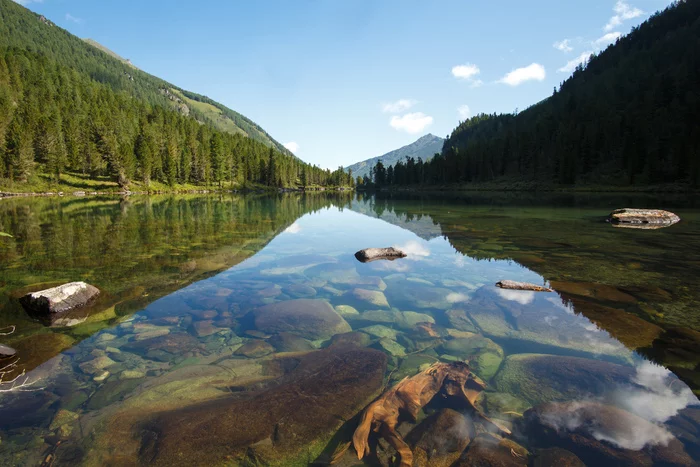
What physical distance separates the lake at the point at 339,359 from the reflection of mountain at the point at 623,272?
10 centimetres

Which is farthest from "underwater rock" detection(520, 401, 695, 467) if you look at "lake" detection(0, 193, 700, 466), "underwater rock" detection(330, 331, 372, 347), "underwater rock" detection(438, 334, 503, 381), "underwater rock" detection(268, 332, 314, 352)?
"underwater rock" detection(268, 332, 314, 352)

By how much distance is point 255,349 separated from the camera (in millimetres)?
7965

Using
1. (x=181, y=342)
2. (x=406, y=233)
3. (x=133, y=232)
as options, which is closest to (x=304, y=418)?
(x=181, y=342)

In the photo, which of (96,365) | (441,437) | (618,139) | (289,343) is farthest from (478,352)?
(618,139)

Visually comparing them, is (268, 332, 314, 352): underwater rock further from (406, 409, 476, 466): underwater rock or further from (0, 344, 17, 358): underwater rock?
(0, 344, 17, 358): underwater rock

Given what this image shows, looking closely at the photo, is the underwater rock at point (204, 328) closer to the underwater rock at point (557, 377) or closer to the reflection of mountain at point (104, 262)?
the reflection of mountain at point (104, 262)

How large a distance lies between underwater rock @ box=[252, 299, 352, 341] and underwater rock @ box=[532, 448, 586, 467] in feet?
17.3

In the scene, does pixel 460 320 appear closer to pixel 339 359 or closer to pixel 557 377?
pixel 557 377

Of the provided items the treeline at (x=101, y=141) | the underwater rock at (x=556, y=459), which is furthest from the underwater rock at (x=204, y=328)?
the treeline at (x=101, y=141)

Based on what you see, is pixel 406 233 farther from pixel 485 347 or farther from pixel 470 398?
pixel 470 398

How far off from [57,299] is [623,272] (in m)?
20.6

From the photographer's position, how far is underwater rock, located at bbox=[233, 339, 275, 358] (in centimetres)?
773

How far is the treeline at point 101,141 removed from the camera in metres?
80.6

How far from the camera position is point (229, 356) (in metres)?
7.63
